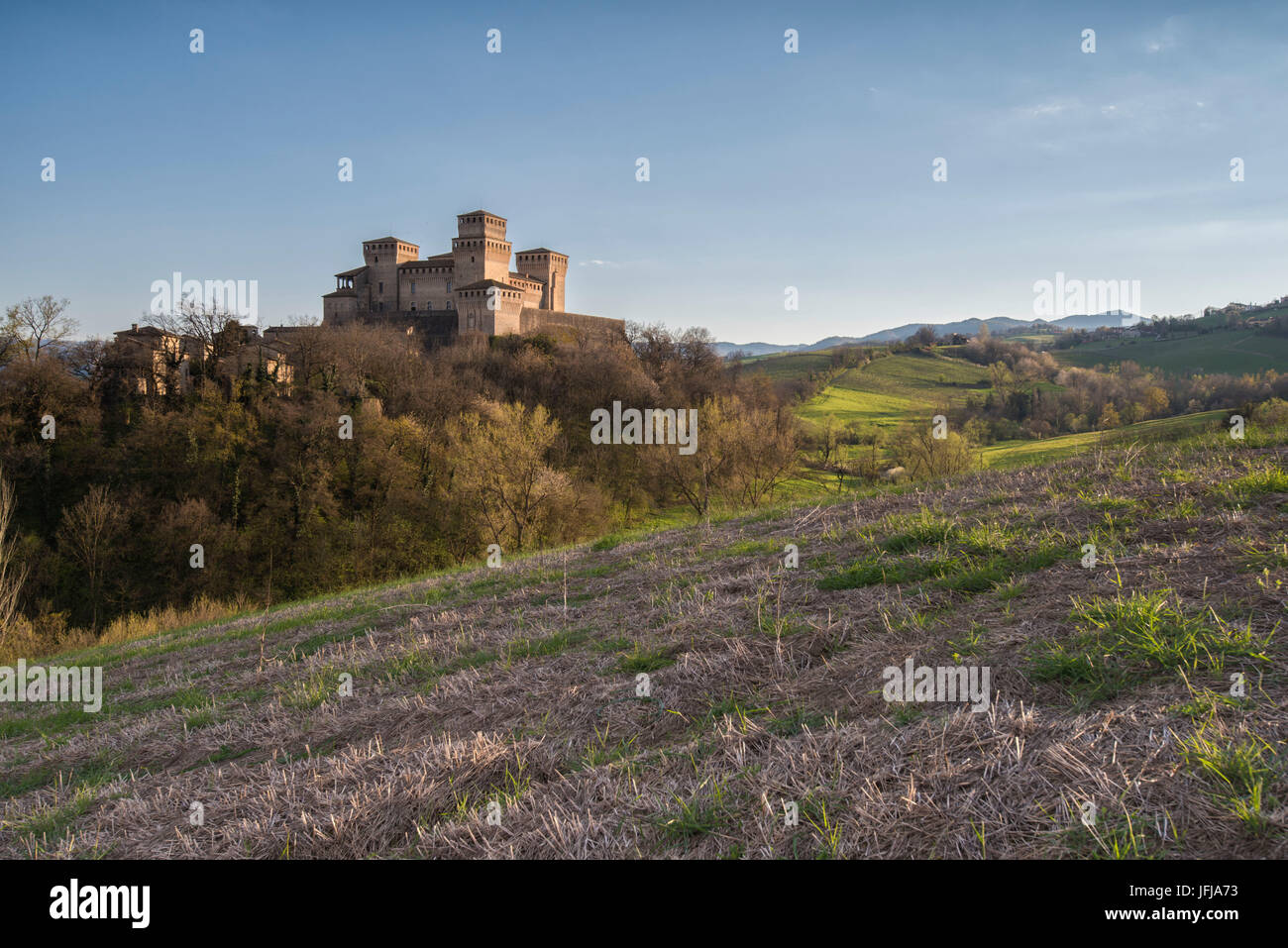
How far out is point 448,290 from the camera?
83375 mm

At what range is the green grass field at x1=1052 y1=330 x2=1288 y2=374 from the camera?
84.6 metres

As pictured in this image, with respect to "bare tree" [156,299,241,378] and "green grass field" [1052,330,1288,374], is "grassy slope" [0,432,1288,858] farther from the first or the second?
"green grass field" [1052,330,1288,374]

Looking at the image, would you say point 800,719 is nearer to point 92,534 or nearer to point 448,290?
point 92,534

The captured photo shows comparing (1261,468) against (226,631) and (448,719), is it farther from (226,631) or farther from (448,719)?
(226,631)

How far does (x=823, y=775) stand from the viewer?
3410mm

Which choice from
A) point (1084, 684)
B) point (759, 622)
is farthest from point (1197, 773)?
point (759, 622)

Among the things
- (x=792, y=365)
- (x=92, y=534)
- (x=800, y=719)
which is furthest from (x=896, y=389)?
(x=800, y=719)

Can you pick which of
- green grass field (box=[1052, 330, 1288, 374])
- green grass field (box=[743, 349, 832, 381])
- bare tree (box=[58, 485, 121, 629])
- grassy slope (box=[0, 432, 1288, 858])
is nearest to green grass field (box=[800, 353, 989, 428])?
green grass field (box=[743, 349, 832, 381])

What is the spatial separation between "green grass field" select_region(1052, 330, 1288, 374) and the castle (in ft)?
233

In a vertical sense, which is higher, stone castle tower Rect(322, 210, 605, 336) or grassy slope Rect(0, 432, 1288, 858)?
stone castle tower Rect(322, 210, 605, 336)

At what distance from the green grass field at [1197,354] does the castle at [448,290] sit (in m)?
71.1

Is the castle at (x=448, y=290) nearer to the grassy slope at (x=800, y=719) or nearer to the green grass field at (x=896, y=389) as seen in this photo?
the green grass field at (x=896, y=389)

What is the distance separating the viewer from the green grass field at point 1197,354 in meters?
84.6

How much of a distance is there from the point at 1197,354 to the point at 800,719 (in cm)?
11657
